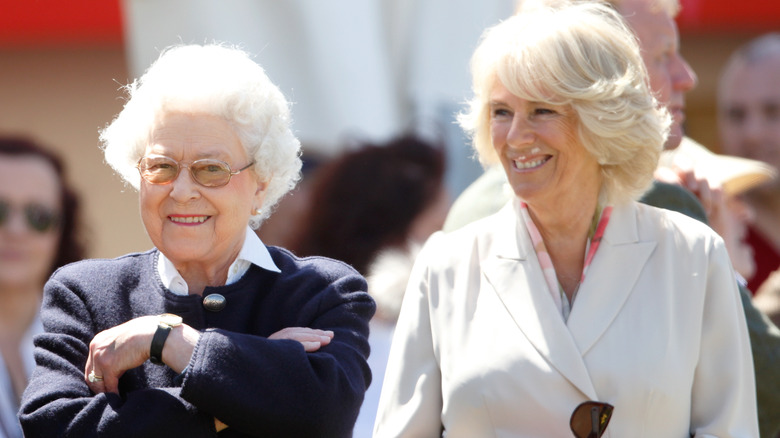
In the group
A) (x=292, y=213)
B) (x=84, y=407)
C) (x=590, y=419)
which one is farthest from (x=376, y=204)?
(x=84, y=407)

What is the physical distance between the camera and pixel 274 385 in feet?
7.97

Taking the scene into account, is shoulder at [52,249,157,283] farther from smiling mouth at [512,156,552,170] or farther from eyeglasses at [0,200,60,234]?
eyeglasses at [0,200,60,234]

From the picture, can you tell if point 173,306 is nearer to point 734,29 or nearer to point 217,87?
point 217,87

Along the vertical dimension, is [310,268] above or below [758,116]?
above

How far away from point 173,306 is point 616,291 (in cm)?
112

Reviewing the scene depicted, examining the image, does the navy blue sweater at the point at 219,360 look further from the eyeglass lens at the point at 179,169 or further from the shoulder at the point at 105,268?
the eyeglass lens at the point at 179,169

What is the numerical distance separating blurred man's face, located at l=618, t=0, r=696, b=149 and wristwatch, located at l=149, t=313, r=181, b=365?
1.75m

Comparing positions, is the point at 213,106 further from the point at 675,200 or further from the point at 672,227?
the point at 675,200

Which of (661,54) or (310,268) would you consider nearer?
(310,268)

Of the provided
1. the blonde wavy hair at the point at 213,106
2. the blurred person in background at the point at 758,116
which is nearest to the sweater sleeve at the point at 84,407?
the blonde wavy hair at the point at 213,106

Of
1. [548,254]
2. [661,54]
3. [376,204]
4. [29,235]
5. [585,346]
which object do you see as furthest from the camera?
[376,204]

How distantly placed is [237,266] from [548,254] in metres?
0.83

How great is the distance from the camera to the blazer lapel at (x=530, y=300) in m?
2.66

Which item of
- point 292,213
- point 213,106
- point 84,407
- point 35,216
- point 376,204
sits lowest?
point 292,213
